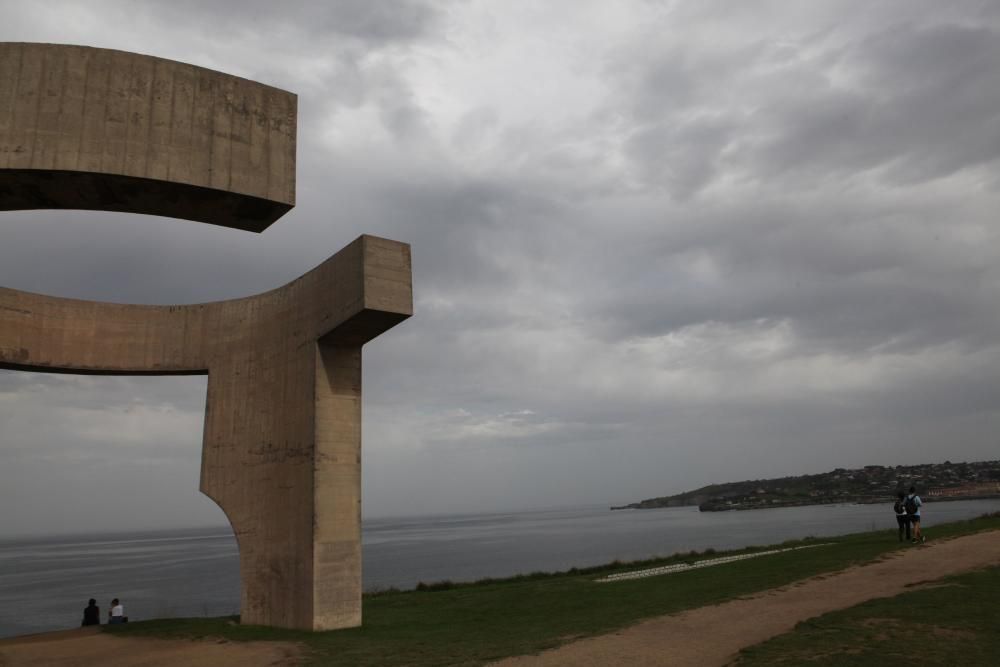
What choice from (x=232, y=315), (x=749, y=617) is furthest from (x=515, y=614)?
(x=232, y=315)

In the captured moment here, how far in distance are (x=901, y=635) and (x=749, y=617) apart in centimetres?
231

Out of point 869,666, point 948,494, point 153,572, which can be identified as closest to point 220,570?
point 153,572

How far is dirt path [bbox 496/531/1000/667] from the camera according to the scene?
805 cm

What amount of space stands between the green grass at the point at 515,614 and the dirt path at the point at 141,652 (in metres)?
0.48

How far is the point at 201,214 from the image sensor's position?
928 cm

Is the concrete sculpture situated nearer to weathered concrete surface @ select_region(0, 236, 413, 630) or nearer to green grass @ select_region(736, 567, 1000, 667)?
weathered concrete surface @ select_region(0, 236, 413, 630)

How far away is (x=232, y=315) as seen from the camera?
50.0 ft

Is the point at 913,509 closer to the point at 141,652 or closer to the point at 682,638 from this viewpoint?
the point at 682,638

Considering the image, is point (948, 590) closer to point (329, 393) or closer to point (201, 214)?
point (329, 393)

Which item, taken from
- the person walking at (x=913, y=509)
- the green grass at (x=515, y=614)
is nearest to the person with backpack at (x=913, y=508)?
the person walking at (x=913, y=509)

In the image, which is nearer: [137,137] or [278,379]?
[137,137]

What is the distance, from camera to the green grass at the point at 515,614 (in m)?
9.75

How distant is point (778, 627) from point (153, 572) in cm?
6065

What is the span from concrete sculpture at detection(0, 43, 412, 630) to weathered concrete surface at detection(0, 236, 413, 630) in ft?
0.10
